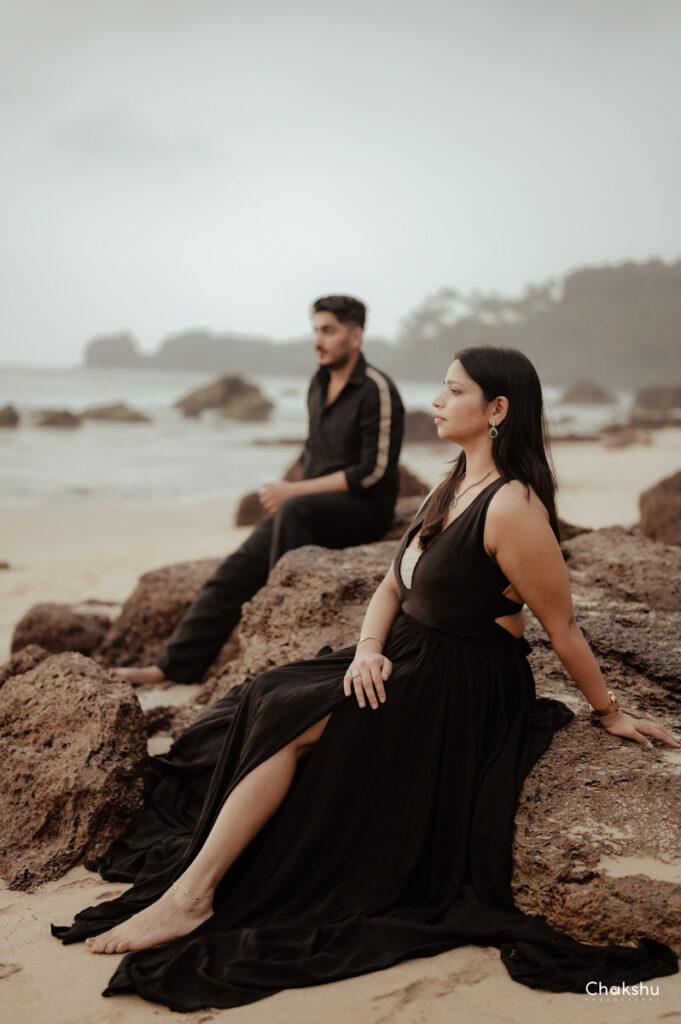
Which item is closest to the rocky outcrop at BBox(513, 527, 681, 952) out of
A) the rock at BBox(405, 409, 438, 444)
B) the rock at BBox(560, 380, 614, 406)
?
the rock at BBox(405, 409, 438, 444)

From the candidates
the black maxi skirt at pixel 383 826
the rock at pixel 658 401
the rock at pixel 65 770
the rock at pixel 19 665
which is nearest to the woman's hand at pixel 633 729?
the black maxi skirt at pixel 383 826

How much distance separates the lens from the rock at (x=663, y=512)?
261 inches

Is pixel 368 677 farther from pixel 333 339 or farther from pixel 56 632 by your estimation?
pixel 56 632

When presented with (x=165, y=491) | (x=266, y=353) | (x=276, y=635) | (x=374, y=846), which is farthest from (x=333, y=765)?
(x=266, y=353)

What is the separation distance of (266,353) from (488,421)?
9711 cm

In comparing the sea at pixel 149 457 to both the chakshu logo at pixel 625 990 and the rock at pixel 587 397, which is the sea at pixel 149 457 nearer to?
the rock at pixel 587 397

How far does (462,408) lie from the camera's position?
2816 millimetres

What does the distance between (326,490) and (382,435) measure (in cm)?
45

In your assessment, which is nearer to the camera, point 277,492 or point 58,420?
point 277,492

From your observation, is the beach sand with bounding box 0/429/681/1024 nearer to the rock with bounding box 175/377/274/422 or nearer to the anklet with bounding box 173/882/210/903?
the anklet with bounding box 173/882/210/903

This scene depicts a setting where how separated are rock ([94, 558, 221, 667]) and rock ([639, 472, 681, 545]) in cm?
325

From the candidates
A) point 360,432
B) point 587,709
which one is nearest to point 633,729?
point 587,709

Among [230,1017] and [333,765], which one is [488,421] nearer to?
[333,765]

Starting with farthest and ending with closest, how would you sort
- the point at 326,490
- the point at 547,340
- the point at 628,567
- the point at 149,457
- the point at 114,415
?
the point at 547,340 → the point at 114,415 → the point at 149,457 → the point at 326,490 → the point at 628,567
